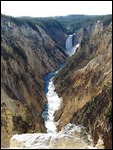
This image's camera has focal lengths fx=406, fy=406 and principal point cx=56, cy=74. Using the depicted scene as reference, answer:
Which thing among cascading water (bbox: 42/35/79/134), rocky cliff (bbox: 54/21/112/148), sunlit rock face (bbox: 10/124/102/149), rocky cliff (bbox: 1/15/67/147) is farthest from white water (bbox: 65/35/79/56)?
sunlit rock face (bbox: 10/124/102/149)

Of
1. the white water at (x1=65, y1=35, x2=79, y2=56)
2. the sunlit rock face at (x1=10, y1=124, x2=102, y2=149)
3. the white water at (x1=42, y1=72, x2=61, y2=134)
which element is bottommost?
the white water at (x1=42, y1=72, x2=61, y2=134)

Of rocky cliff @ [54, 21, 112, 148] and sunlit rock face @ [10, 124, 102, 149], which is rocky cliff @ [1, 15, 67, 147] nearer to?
rocky cliff @ [54, 21, 112, 148]

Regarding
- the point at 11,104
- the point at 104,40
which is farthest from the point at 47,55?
the point at 11,104

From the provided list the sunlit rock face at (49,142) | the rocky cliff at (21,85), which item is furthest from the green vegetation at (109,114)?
the sunlit rock face at (49,142)

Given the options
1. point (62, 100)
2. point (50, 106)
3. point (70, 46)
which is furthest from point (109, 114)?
point (70, 46)

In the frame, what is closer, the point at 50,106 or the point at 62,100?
the point at 62,100

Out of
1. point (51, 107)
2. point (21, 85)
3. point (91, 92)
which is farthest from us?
point (51, 107)

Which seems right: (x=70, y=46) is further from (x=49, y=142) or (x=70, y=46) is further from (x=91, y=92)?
(x=49, y=142)
